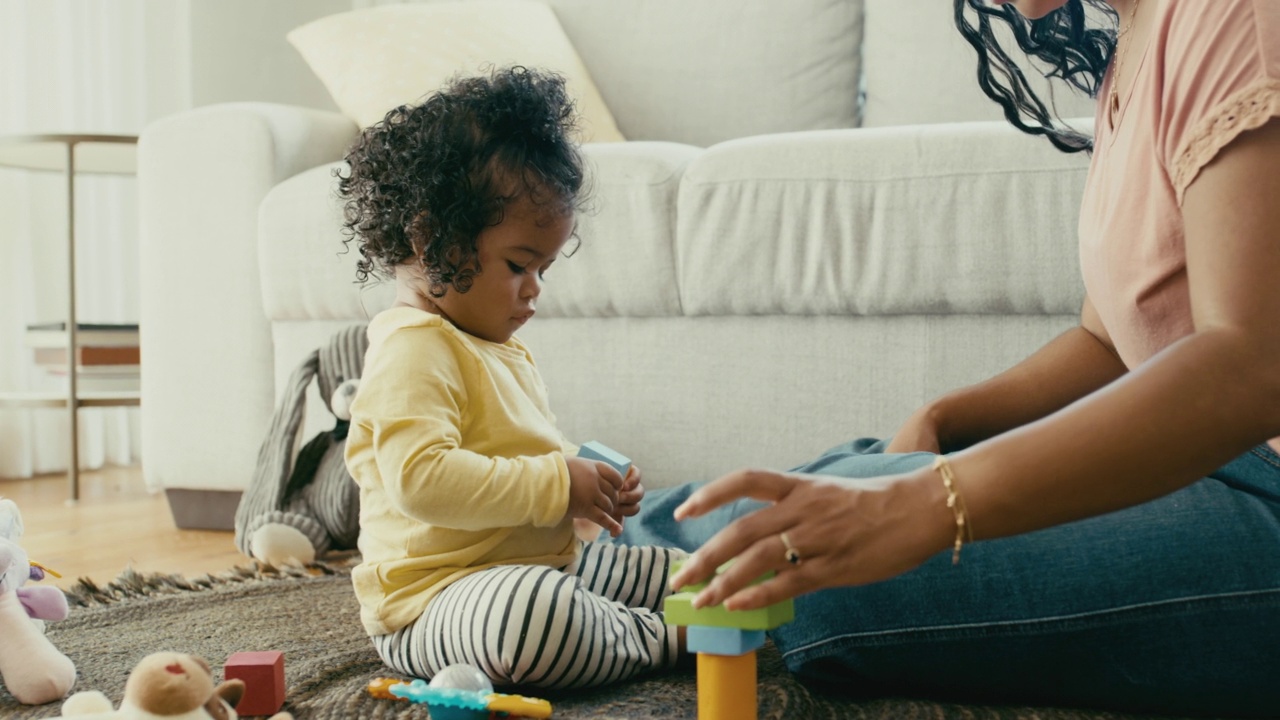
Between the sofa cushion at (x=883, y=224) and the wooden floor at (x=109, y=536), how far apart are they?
0.77 m

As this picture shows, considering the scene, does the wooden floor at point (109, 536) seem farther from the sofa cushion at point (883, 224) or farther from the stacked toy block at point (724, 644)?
the stacked toy block at point (724, 644)

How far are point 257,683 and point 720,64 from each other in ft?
5.40

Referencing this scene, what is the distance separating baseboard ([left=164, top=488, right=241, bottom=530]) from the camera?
1793 millimetres

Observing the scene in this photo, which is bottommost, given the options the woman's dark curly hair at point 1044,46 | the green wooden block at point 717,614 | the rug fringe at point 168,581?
the rug fringe at point 168,581

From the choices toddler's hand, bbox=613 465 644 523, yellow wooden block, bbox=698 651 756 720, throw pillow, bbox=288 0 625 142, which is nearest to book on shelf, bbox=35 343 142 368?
throw pillow, bbox=288 0 625 142

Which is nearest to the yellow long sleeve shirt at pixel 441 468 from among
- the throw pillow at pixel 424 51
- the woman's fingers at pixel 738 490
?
the woman's fingers at pixel 738 490

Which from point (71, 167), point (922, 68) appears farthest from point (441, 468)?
point (71, 167)

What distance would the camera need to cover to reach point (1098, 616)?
81cm

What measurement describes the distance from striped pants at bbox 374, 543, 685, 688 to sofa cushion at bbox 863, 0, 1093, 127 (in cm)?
136

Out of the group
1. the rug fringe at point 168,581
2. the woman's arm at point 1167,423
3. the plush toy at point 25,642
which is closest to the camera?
the woman's arm at point 1167,423

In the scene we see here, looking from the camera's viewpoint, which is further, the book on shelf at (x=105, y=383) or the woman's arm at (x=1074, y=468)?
the book on shelf at (x=105, y=383)

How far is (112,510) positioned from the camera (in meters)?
2.02

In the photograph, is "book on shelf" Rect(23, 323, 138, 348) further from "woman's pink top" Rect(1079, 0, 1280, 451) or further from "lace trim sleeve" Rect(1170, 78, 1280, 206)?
"lace trim sleeve" Rect(1170, 78, 1280, 206)

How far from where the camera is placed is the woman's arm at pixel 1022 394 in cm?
108
